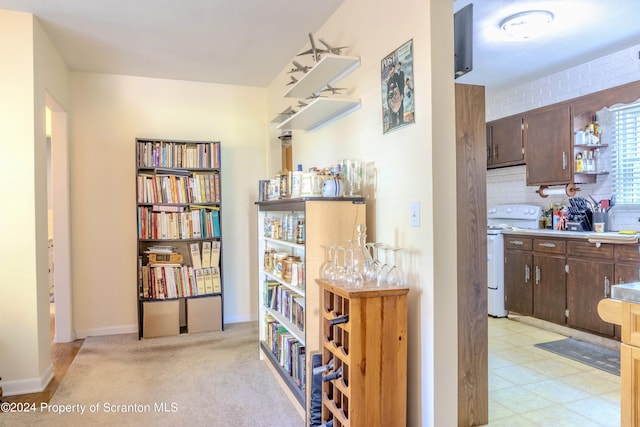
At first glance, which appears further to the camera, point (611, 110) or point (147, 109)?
point (147, 109)

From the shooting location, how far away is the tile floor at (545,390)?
7.48 feet

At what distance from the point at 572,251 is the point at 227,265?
3401 mm

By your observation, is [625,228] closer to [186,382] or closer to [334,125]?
[334,125]

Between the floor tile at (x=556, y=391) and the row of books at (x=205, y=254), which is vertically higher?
the row of books at (x=205, y=254)

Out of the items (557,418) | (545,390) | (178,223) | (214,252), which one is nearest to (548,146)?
(545,390)

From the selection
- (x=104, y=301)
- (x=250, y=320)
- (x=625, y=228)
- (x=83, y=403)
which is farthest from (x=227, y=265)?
(x=625, y=228)

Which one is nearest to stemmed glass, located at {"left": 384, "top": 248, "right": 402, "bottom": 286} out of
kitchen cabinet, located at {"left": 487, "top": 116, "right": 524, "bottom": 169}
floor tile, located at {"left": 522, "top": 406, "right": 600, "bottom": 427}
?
floor tile, located at {"left": 522, "top": 406, "right": 600, "bottom": 427}

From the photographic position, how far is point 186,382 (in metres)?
2.81

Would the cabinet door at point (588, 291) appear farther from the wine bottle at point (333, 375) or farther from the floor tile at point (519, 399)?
the wine bottle at point (333, 375)

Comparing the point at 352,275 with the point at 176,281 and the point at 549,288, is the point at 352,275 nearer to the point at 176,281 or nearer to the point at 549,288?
the point at 176,281

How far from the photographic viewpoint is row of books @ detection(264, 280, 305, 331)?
99.6 inches

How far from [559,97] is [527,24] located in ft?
4.92

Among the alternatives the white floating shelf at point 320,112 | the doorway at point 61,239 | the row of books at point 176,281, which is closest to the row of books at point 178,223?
the row of books at point 176,281

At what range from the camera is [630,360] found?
1.14 metres
